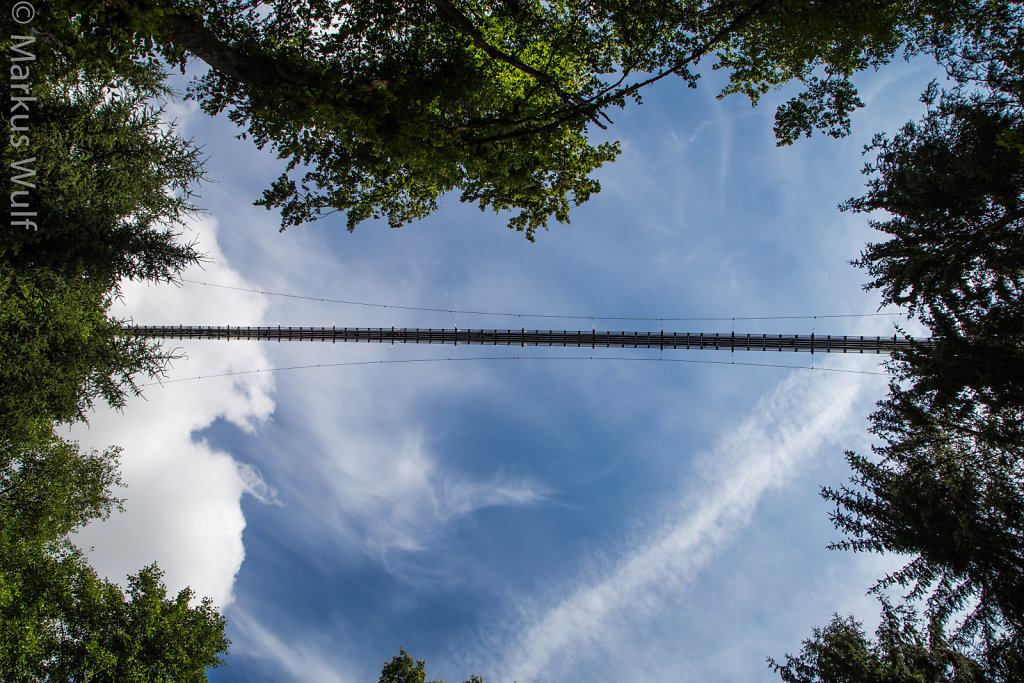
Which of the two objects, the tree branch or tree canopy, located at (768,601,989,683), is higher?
the tree branch

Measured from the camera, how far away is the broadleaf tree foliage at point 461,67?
31.1ft

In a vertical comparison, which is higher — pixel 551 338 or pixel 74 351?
pixel 551 338

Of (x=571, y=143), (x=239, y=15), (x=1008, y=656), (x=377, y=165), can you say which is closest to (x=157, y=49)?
(x=239, y=15)

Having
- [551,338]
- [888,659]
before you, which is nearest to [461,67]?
[551,338]

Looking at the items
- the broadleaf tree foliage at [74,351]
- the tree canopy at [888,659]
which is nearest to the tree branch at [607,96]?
the broadleaf tree foliage at [74,351]

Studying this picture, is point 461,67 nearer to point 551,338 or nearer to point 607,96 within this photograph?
point 607,96

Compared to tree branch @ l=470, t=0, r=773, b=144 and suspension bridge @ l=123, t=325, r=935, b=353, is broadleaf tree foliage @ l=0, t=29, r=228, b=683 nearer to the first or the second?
suspension bridge @ l=123, t=325, r=935, b=353

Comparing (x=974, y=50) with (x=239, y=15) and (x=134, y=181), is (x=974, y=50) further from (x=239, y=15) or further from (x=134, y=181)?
(x=134, y=181)

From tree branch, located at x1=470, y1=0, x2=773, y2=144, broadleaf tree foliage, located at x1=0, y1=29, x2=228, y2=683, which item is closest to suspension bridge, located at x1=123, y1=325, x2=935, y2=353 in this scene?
broadleaf tree foliage, located at x1=0, y1=29, x2=228, y2=683

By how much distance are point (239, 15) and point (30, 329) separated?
34.2 feet

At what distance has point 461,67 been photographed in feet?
40.8

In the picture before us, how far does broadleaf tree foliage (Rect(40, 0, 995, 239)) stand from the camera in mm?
9469

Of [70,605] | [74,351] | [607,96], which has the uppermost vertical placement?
[607,96]

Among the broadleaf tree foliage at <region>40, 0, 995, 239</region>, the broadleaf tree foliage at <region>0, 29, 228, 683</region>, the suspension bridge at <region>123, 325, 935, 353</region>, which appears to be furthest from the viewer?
the suspension bridge at <region>123, 325, 935, 353</region>
